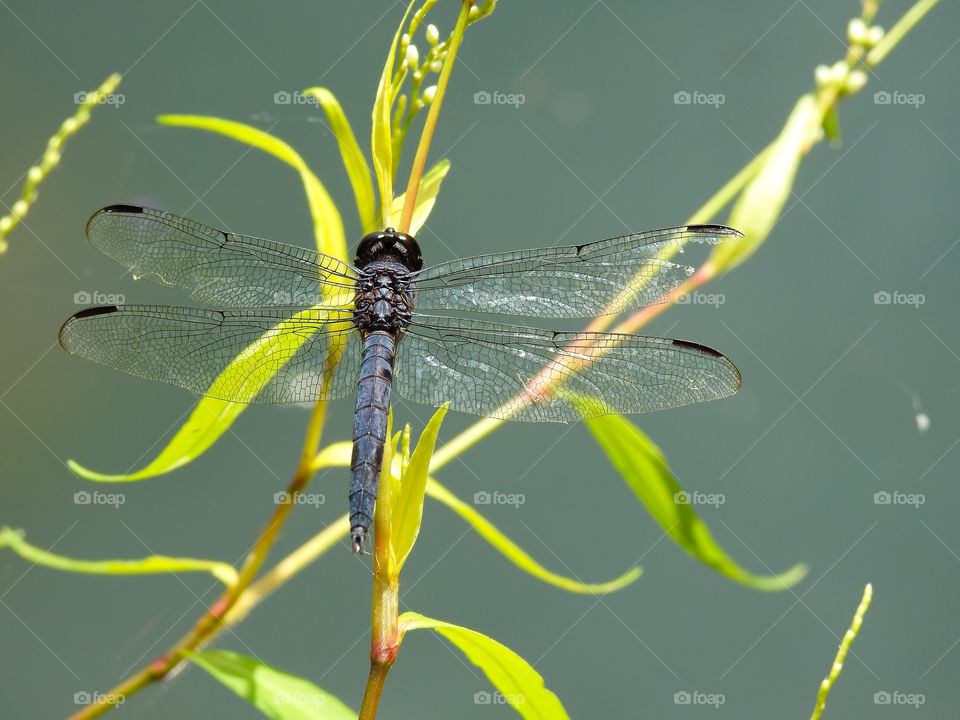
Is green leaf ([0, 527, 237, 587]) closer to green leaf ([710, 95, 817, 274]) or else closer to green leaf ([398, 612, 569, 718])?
green leaf ([398, 612, 569, 718])

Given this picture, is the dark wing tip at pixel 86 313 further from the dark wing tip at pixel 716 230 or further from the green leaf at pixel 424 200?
the dark wing tip at pixel 716 230

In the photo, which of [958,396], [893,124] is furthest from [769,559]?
[893,124]

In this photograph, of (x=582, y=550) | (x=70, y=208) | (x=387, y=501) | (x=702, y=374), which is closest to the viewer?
(x=387, y=501)

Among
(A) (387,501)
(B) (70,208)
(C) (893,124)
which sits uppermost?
(C) (893,124)

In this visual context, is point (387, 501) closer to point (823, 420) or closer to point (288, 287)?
point (288, 287)

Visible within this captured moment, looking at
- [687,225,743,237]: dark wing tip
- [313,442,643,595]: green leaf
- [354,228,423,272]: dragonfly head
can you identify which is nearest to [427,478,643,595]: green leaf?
[313,442,643,595]: green leaf

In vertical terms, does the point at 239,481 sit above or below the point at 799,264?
below

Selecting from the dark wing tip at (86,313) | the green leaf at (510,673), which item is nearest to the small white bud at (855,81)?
the green leaf at (510,673)

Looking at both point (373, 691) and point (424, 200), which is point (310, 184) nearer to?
point (424, 200)
